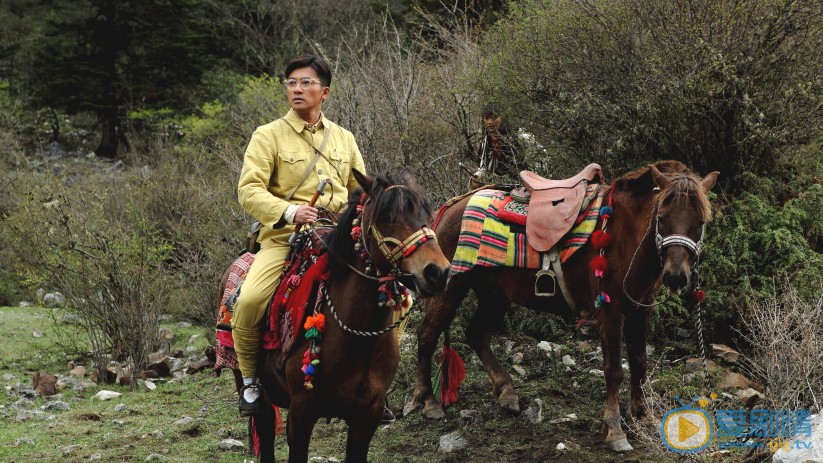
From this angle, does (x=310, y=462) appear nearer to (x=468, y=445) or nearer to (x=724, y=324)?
(x=468, y=445)

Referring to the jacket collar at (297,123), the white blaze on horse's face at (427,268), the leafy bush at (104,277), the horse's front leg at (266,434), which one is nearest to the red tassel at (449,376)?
the horse's front leg at (266,434)

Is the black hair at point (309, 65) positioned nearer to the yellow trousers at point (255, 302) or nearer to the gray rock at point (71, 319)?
the yellow trousers at point (255, 302)

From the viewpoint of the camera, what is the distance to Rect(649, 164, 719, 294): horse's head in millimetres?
4980

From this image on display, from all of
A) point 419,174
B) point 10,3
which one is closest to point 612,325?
point 419,174

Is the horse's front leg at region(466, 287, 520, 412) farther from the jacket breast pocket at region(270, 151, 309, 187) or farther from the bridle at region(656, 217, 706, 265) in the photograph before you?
the jacket breast pocket at region(270, 151, 309, 187)

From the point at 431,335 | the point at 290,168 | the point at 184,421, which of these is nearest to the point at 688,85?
the point at 431,335

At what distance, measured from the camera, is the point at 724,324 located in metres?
7.34

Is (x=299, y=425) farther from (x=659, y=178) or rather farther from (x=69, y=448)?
(x=69, y=448)

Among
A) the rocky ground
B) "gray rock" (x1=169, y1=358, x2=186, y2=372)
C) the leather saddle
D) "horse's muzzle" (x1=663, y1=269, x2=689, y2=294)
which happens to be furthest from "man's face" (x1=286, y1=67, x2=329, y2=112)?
"gray rock" (x1=169, y1=358, x2=186, y2=372)

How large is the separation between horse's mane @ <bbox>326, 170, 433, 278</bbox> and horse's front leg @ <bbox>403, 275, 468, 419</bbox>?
2646 millimetres

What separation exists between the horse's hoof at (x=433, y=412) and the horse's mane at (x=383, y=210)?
2.88m

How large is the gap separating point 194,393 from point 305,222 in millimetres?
5062

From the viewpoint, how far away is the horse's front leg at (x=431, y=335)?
6.64 metres

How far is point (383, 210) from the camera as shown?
3.62 meters
